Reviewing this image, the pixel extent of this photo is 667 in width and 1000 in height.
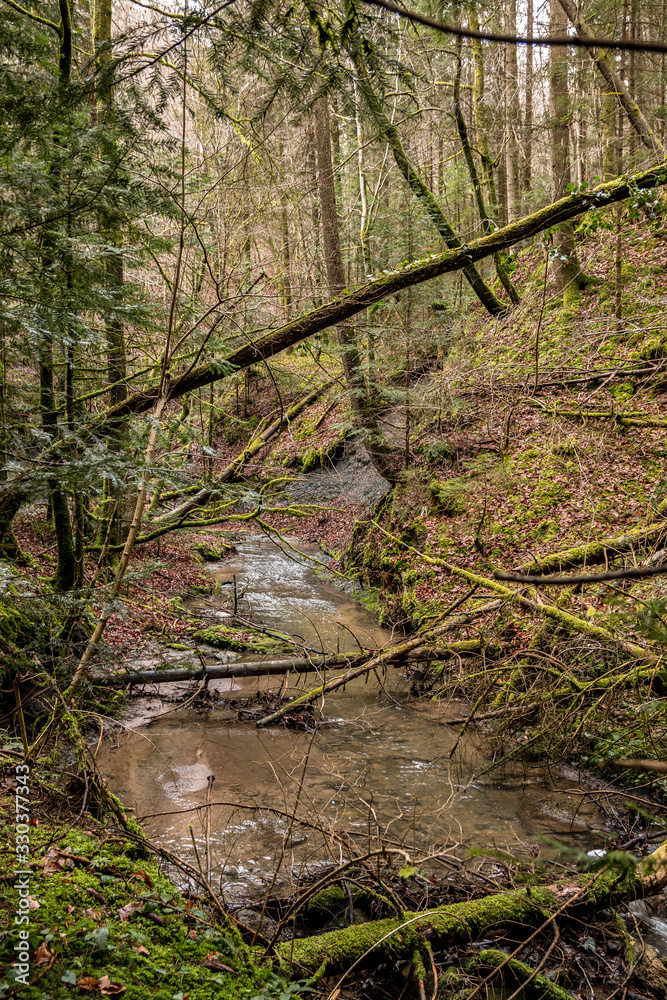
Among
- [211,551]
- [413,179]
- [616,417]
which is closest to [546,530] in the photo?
[616,417]

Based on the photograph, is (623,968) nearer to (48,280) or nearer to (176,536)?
(48,280)

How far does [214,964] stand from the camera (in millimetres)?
2494

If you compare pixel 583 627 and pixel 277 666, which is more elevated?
pixel 583 627

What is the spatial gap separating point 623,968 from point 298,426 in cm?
1770

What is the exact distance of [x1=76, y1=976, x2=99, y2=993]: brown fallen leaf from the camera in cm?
206

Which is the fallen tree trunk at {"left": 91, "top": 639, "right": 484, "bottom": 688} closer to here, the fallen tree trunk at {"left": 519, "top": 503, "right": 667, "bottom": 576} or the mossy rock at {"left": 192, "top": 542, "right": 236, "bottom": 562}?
the fallen tree trunk at {"left": 519, "top": 503, "right": 667, "bottom": 576}

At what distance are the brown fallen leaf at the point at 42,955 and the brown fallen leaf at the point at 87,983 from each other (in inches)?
5.7

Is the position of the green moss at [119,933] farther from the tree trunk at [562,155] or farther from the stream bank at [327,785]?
the tree trunk at [562,155]

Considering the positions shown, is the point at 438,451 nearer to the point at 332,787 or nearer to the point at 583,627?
the point at 583,627

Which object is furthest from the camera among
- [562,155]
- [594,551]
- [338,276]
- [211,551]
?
[211,551]

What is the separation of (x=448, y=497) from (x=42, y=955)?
892 centimetres

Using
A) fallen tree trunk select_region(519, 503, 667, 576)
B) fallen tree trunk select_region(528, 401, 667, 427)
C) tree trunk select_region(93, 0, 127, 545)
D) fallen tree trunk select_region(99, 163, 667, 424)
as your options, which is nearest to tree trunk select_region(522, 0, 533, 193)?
fallen tree trunk select_region(99, 163, 667, 424)

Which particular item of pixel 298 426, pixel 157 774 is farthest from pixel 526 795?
pixel 298 426

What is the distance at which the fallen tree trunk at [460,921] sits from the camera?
2.87 meters
